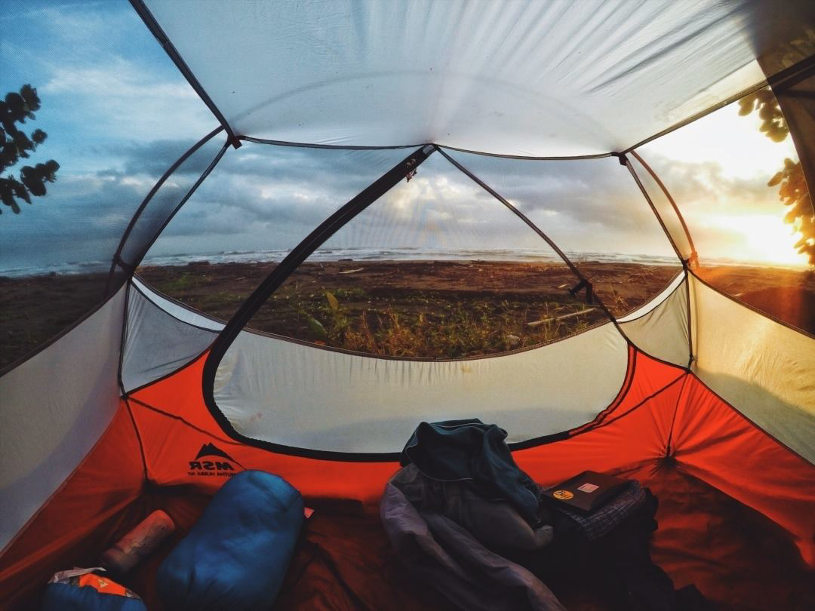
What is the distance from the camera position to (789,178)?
1.74m

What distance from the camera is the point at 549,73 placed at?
1663 millimetres

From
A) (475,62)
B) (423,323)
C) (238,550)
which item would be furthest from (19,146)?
(423,323)

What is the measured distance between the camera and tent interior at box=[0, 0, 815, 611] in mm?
1470

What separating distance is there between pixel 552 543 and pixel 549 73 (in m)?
1.82

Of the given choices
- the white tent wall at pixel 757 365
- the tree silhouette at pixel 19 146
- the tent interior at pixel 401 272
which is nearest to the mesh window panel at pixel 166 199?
the tent interior at pixel 401 272

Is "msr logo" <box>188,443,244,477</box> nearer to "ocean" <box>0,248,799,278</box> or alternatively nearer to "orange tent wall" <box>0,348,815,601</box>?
"orange tent wall" <box>0,348,815,601</box>

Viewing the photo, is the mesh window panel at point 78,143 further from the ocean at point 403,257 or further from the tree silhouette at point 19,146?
the ocean at point 403,257

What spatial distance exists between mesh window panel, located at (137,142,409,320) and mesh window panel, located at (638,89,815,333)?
50.7 inches

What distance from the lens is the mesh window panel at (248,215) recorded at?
2.23 m

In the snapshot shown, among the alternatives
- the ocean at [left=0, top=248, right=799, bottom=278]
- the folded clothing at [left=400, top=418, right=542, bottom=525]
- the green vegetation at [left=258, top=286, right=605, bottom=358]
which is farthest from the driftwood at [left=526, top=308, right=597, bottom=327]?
the folded clothing at [left=400, top=418, right=542, bottom=525]

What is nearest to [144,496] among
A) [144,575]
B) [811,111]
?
[144,575]

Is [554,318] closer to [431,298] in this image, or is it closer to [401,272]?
[431,298]

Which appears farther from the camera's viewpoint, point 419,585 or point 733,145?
point 419,585

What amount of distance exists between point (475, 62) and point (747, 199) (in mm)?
1288
